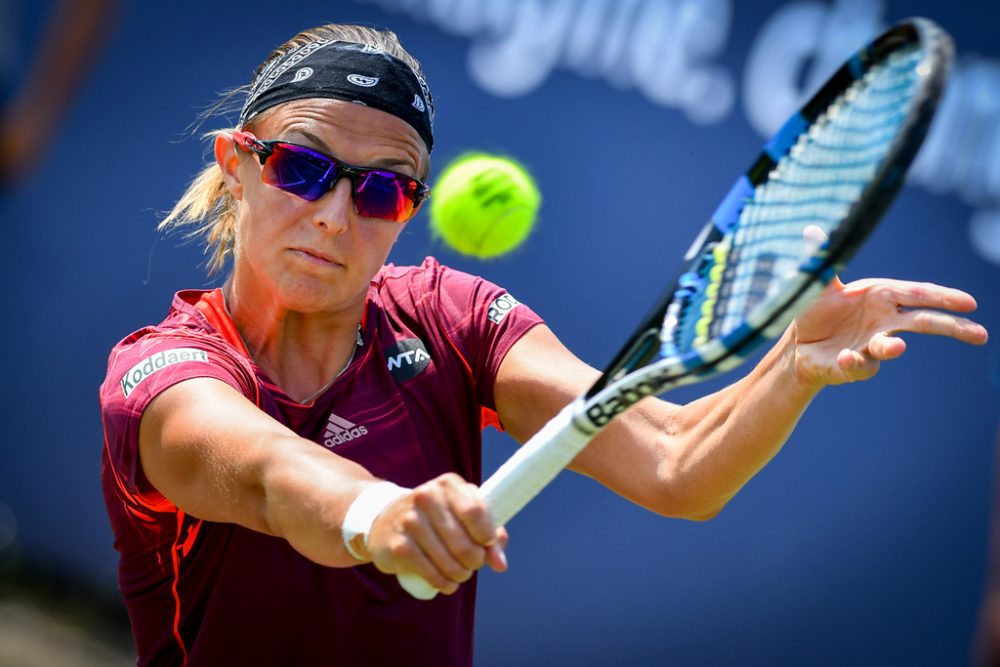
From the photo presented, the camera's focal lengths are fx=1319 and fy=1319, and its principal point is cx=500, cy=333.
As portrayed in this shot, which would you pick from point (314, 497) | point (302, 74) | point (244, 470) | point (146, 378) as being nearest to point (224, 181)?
point (302, 74)

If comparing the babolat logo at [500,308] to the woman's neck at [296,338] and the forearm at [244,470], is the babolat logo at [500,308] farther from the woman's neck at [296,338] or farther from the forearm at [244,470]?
the forearm at [244,470]

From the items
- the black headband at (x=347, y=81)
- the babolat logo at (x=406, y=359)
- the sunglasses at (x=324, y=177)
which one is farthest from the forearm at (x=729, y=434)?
the black headband at (x=347, y=81)

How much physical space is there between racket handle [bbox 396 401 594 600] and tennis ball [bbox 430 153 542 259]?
172 cm

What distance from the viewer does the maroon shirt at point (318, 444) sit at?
2510 millimetres

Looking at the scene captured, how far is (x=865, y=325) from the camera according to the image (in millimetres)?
2312

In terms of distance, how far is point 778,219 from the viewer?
227 cm

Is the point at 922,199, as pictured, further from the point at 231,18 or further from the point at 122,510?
the point at 122,510

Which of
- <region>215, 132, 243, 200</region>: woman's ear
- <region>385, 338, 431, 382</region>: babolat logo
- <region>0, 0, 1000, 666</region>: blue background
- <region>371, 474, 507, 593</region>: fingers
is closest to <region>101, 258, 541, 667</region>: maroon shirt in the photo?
<region>385, 338, 431, 382</region>: babolat logo

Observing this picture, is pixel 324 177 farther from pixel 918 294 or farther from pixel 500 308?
pixel 918 294

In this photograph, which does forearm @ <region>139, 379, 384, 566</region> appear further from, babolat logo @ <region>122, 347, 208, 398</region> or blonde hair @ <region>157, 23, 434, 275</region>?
blonde hair @ <region>157, 23, 434, 275</region>

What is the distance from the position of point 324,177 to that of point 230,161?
348 mm

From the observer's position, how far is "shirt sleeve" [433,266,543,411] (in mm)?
2781

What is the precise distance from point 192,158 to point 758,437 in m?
3.10

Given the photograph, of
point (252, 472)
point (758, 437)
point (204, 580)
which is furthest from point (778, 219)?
point (204, 580)
